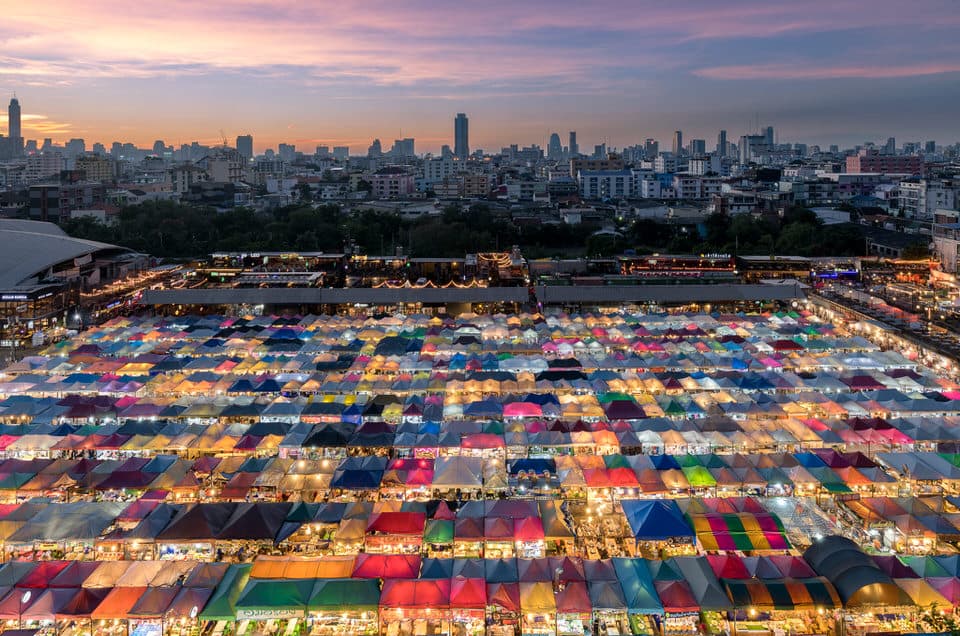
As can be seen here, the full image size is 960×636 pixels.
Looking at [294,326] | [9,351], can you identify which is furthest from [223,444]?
[9,351]

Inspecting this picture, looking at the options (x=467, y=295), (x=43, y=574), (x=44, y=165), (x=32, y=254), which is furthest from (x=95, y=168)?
(x=43, y=574)

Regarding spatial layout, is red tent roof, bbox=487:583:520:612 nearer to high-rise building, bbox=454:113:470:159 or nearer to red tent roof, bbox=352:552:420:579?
red tent roof, bbox=352:552:420:579

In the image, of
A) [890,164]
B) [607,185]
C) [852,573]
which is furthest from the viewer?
[890,164]

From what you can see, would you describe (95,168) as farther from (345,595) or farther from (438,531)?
(345,595)

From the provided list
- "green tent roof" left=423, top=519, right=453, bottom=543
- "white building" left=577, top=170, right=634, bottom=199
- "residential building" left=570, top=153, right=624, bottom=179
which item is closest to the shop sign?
"green tent roof" left=423, top=519, right=453, bottom=543

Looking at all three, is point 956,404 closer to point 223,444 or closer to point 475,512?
point 475,512
